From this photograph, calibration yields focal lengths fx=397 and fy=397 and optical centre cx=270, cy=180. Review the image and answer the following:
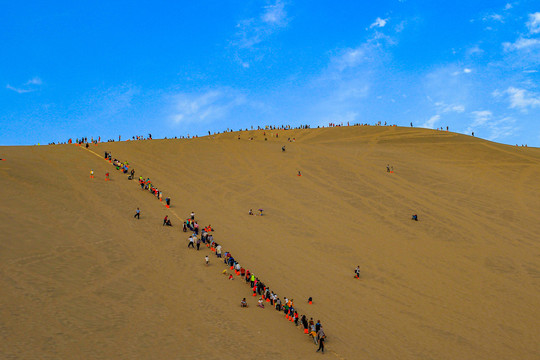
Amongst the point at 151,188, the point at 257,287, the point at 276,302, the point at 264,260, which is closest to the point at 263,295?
the point at 257,287

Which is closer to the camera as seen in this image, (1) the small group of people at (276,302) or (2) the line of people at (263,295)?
(1) the small group of people at (276,302)

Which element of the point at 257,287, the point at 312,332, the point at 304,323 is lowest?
the point at 312,332

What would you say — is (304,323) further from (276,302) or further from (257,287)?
(257,287)

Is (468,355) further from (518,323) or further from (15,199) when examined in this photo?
(15,199)

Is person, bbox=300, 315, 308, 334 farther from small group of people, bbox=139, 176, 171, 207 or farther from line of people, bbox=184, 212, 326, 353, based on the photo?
small group of people, bbox=139, 176, 171, 207

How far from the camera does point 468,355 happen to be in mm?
13281

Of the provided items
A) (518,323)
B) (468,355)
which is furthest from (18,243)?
(518,323)

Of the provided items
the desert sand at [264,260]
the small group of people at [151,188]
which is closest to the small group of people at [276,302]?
the desert sand at [264,260]

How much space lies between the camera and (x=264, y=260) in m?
19.6

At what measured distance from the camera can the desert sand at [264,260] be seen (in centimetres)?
1209

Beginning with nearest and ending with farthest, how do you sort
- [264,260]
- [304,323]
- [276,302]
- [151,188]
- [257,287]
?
[304,323] → [276,302] → [257,287] → [264,260] → [151,188]

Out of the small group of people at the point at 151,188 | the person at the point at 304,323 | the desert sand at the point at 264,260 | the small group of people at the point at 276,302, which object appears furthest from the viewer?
the small group of people at the point at 151,188

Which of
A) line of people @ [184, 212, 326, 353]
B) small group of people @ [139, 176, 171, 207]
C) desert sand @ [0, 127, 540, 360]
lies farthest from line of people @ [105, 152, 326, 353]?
small group of people @ [139, 176, 171, 207]

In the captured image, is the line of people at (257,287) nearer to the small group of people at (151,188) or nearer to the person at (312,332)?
the person at (312,332)
